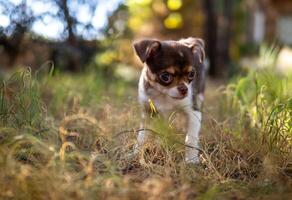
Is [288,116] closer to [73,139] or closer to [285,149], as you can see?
[285,149]

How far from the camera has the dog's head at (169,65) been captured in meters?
4.26

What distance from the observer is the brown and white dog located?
168 inches

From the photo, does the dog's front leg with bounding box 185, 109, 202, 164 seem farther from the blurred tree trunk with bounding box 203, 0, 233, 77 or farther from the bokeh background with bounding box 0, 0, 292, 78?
the blurred tree trunk with bounding box 203, 0, 233, 77

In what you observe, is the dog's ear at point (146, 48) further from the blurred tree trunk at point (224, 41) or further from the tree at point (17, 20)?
the blurred tree trunk at point (224, 41)

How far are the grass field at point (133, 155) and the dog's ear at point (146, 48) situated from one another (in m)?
0.55

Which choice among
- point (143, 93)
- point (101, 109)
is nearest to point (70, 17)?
point (101, 109)

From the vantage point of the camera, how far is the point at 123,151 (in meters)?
3.73

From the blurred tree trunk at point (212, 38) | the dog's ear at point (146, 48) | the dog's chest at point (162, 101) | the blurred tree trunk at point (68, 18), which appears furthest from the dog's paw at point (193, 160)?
the blurred tree trunk at point (212, 38)

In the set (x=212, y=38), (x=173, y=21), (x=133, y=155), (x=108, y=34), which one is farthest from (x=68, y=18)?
(x=173, y=21)

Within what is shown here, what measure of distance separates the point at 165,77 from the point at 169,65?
0.34 ft

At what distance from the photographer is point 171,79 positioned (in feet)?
14.1

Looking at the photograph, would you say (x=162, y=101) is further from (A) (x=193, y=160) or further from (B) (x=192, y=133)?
(A) (x=193, y=160)

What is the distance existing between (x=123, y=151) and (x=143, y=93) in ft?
3.26

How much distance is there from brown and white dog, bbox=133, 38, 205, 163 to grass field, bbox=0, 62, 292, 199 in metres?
0.15
